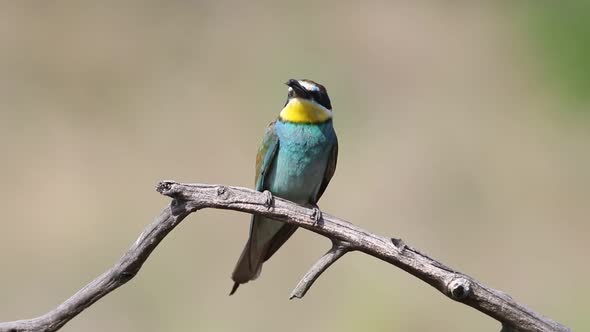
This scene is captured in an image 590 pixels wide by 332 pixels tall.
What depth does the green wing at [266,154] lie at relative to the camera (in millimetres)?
3432

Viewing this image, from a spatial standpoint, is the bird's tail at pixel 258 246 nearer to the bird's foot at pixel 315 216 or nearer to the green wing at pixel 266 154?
the green wing at pixel 266 154

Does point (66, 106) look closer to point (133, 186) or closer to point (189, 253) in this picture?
point (133, 186)

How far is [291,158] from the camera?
3.39 m

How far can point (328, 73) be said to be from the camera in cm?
655

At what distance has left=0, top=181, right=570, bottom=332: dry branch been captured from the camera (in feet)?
8.25

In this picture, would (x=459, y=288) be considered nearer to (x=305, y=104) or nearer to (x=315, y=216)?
(x=315, y=216)

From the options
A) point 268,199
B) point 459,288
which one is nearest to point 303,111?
point 268,199

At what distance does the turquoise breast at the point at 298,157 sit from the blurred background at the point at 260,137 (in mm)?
1552

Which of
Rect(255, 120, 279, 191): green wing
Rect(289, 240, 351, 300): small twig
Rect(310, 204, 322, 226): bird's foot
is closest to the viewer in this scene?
Rect(289, 240, 351, 300): small twig

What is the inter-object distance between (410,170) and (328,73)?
839mm

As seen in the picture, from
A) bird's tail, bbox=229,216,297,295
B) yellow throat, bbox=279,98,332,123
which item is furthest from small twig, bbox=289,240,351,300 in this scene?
yellow throat, bbox=279,98,332,123

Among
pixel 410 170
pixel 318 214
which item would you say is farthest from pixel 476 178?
pixel 318 214

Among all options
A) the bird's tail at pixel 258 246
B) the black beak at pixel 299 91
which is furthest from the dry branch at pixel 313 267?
the black beak at pixel 299 91

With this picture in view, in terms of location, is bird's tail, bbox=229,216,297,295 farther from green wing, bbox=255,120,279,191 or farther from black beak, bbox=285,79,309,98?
black beak, bbox=285,79,309,98
